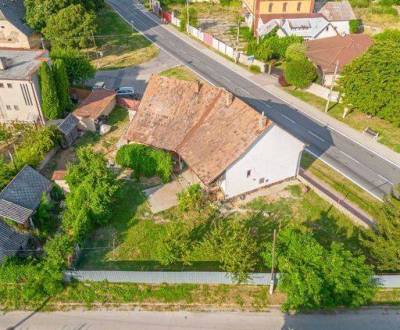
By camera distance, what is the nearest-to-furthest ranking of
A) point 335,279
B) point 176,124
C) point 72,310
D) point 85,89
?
point 335,279 → point 72,310 → point 176,124 → point 85,89

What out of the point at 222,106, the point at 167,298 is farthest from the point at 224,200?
the point at 167,298

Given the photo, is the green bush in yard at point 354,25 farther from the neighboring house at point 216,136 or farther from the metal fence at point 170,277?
the metal fence at point 170,277

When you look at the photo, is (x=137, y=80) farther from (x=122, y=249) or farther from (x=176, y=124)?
(x=122, y=249)

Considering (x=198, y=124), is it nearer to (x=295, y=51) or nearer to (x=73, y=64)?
(x=73, y=64)

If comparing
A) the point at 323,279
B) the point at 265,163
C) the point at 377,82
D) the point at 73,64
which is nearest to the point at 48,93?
the point at 73,64

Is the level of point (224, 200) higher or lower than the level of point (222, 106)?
lower

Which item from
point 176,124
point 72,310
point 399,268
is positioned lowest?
point 72,310
